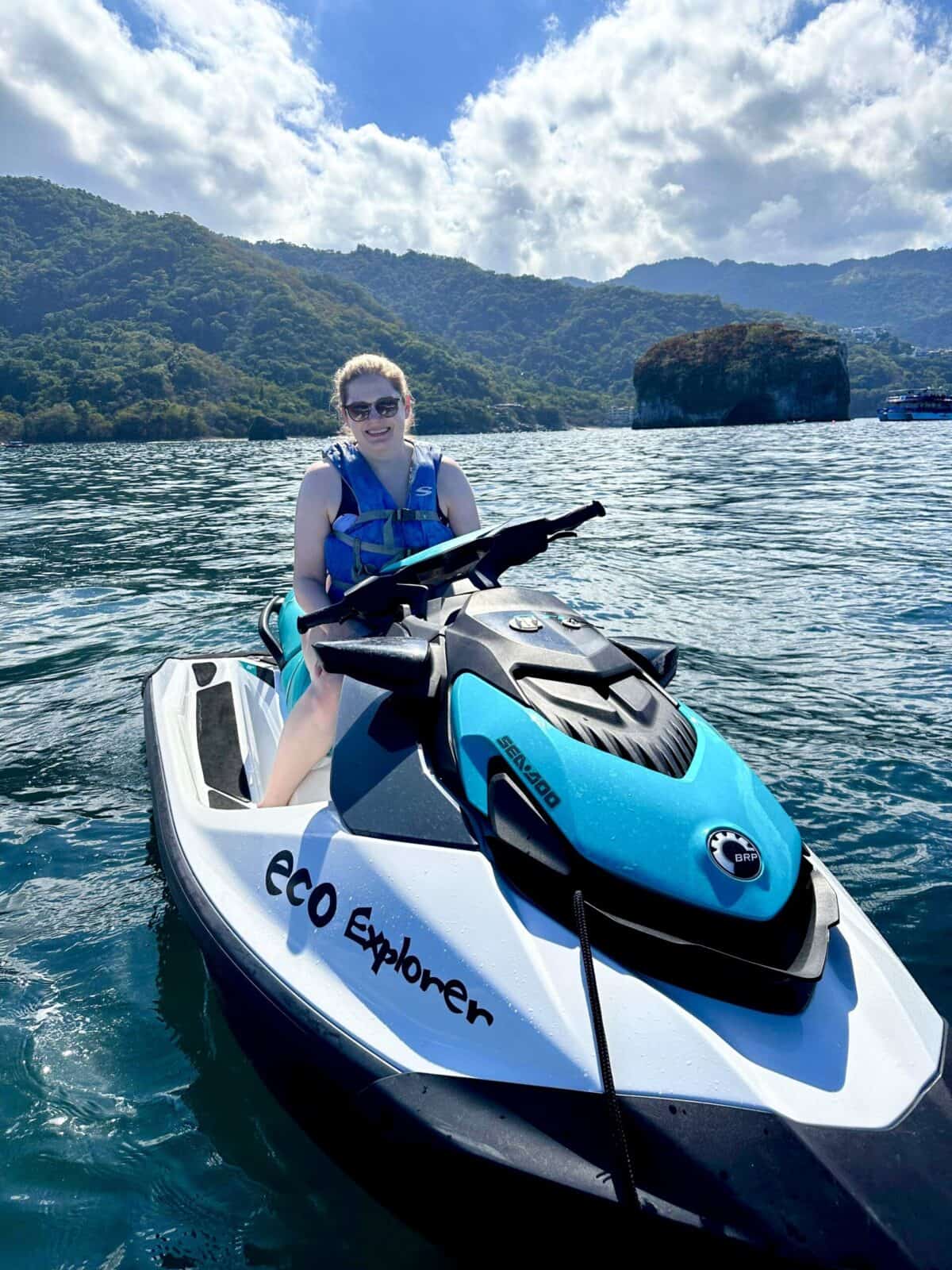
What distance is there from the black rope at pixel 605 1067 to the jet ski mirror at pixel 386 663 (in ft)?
2.07

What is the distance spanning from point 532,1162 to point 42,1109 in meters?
1.35

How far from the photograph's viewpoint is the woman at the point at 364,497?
2967mm

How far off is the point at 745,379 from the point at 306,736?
9814cm

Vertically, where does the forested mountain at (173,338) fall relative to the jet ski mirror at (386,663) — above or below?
above

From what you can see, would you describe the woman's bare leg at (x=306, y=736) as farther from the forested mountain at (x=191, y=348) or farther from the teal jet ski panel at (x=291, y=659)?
the forested mountain at (x=191, y=348)

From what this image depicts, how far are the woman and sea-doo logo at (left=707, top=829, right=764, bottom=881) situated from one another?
1723mm

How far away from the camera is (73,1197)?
1.72 m

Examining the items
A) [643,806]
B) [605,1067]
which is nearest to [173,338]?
[643,806]

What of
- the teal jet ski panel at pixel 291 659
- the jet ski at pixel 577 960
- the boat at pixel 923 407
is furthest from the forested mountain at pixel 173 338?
the jet ski at pixel 577 960

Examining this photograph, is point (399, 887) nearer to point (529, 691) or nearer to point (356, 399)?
point (529, 691)

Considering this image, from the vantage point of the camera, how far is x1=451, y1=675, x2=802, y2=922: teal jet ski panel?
58.8 inches

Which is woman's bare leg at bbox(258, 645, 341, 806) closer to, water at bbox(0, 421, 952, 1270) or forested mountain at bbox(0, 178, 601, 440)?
water at bbox(0, 421, 952, 1270)

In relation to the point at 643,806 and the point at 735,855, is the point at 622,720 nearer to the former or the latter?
the point at 643,806

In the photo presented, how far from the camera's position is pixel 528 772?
1656 mm
